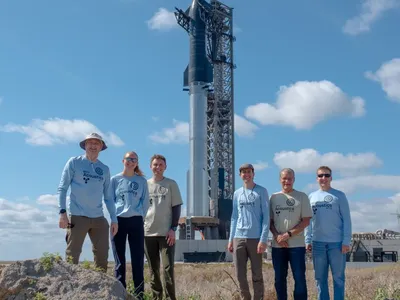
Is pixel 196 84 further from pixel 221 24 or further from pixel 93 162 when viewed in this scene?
pixel 93 162

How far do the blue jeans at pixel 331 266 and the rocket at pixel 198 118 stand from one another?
119 feet

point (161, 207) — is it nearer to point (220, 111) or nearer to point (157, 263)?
point (157, 263)

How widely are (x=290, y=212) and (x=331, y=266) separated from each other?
2.81 feet

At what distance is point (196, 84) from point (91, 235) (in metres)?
39.9

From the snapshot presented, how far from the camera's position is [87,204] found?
18.9 ft

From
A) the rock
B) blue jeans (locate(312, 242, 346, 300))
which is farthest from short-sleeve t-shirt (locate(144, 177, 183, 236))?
the rock

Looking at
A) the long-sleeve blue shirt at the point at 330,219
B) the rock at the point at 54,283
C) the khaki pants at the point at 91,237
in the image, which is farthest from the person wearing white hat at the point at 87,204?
the long-sleeve blue shirt at the point at 330,219

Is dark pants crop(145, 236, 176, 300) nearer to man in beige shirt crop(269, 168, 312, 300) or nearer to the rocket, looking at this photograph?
man in beige shirt crop(269, 168, 312, 300)

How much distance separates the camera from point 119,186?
21.0ft

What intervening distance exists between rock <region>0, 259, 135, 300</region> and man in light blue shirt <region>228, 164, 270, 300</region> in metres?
2.36

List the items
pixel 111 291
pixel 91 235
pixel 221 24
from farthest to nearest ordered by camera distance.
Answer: pixel 221 24 → pixel 91 235 → pixel 111 291

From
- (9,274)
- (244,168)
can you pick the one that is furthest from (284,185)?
(9,274)

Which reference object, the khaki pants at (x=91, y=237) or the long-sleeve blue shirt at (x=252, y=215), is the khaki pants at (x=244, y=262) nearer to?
the long-sleeve blue shirt at (x=252, y=215)

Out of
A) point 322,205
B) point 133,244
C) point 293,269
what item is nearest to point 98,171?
point 133,244
